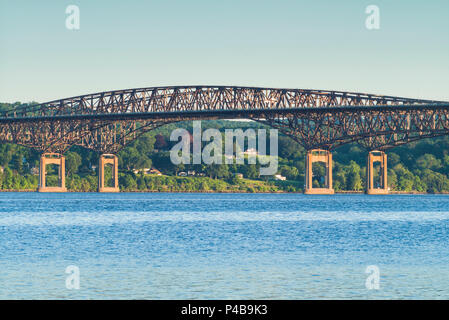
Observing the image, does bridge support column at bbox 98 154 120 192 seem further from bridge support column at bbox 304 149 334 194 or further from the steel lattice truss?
bridge support column at bbox 304 149 334 194

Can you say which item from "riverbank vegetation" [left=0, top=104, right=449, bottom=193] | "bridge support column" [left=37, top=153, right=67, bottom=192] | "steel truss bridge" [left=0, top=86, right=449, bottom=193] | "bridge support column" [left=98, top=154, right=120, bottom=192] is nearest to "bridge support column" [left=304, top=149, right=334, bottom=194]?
"steel truss bridge" [left=0, top=86, right=449, bottom=193]

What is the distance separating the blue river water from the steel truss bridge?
6129cm

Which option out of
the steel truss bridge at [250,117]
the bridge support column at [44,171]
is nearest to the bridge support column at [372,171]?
the steel truss bridge at [250,117]

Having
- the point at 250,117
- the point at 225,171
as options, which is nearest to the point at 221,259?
the point at 250,117

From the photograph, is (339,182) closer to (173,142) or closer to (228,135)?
(228,135)

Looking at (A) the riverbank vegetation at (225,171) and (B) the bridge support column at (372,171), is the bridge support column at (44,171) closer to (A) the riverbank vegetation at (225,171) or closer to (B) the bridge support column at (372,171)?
(A) the riverbank vegetation at (225,171)

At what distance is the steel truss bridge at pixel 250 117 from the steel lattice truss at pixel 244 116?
0.13m

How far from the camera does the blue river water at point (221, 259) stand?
27312mm

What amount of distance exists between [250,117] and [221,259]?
312 ft

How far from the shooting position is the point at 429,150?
182 m

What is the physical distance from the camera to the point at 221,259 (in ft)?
118

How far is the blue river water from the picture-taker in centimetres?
2731
